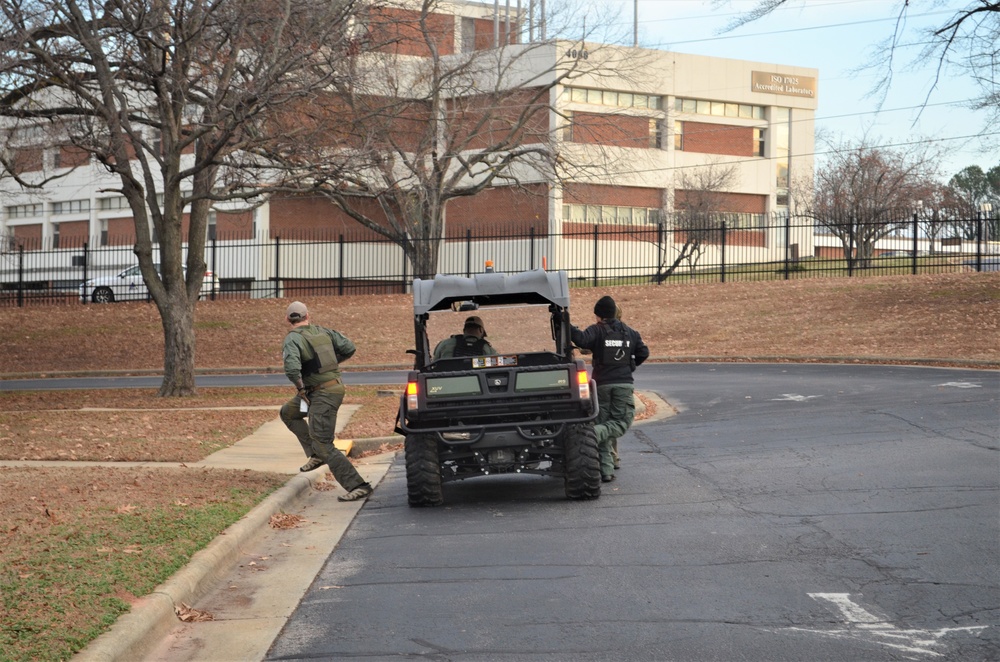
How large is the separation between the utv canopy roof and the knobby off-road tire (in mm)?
1285

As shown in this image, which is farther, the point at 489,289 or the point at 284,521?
the point at 489,289

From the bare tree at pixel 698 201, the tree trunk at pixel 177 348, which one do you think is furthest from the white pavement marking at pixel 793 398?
the bare tree at pixel 698 201

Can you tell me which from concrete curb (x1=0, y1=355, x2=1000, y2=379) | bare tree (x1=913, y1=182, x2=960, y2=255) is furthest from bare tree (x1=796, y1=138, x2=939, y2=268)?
concrete curb (x1=0, y1=355, x2=1000, y2=379)

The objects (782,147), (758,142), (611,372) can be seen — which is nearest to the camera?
(611,372)

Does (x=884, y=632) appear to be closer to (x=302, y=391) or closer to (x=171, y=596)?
(x=171, y=596)

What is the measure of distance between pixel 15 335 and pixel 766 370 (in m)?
22.0

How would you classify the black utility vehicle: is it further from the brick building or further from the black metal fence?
the brick building

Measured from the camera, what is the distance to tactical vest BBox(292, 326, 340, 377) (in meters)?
11.2

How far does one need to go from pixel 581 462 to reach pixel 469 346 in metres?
1.53

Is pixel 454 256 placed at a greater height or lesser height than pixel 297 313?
greater

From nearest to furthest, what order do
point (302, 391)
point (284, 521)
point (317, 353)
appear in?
point (284, 521) → point (302, 391) → point (317, 353)

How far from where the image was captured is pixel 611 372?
11.5 metres

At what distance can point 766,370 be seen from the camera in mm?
23859

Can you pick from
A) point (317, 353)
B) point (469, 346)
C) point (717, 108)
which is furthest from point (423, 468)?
point (717, 108)
